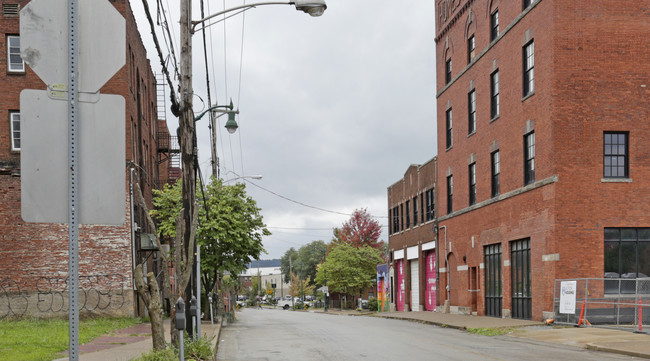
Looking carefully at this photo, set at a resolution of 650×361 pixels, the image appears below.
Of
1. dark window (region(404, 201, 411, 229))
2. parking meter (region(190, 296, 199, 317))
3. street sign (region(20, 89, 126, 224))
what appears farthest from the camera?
dark window (region(404, 201, 411, 229))

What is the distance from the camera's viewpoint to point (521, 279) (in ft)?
96.9

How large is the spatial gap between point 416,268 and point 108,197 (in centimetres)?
4586

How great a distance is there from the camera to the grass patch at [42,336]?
1556cm

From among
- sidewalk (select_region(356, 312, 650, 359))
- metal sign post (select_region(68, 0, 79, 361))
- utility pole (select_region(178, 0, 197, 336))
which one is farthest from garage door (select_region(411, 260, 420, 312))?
metal sign post (select_region(68, 0, 79, 361))

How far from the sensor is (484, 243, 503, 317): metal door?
107 ft

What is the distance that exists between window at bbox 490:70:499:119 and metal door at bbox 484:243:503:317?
6373 mm

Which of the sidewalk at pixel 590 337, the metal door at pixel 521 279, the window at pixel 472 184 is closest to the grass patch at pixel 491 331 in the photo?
the sidewalk at pixel 590 337

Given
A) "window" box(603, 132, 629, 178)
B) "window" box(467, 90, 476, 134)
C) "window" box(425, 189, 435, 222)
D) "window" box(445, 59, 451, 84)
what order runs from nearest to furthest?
"window" box(603, 132, 629, 178) → "window" box(467, 90, 476, 134) → "window" box(445, 59, 451, 84) → "window" box(425, 189, 435, 222)

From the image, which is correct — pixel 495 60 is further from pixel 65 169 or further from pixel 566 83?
pixel 65 169

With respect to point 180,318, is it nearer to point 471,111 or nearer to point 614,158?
point 614,158

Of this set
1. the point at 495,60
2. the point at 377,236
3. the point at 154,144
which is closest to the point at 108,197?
the point at 495,60

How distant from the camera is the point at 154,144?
46.2 m

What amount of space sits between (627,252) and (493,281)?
8.65m

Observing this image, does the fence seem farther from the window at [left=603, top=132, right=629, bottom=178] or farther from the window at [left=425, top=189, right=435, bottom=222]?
the window at [left=425, top=189, right=435, bottom=222]
